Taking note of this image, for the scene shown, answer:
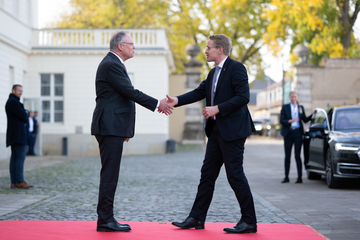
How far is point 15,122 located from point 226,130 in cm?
543

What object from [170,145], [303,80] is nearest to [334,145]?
[170,145]

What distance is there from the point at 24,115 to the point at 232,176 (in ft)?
17.8

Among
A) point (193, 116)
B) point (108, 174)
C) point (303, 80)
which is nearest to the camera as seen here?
point (108, 174)

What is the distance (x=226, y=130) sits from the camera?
16.2 ft

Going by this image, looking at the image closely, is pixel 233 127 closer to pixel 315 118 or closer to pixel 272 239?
pixel 272 239

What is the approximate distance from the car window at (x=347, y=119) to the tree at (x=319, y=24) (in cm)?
1666

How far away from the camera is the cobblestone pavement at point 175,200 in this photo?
601cm

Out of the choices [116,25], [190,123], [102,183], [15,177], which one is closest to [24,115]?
[15,177]

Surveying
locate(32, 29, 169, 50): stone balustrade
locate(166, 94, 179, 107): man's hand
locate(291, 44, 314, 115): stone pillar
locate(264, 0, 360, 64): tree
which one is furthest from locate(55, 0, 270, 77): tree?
locate(166, 94, 179, 107): man's hand

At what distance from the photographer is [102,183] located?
4.96 m

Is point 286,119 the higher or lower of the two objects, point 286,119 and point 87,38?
the lower

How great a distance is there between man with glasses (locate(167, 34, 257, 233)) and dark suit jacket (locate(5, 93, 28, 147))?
4.93 metres

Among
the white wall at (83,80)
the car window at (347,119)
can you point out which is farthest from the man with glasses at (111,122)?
the white wall at (83,80)

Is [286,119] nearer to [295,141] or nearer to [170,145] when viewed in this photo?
[295,141]
